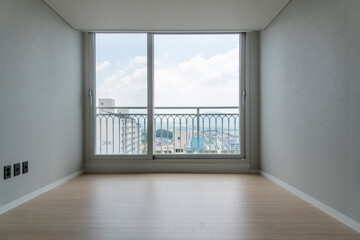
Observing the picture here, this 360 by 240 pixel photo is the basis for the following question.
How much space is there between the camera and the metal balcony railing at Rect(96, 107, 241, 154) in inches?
143

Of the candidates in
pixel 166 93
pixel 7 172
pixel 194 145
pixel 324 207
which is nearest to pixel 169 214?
pixel 324 207

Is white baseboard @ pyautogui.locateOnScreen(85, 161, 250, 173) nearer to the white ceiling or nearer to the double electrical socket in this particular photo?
the double electrical socket

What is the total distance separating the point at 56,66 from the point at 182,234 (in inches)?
96.1

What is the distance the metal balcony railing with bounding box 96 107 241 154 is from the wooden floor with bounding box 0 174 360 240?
3.28ft

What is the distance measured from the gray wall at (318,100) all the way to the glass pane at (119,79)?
1.93 meters

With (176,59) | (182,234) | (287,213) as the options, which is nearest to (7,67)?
(182,234)

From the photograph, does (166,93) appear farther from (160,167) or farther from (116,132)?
(160,167)

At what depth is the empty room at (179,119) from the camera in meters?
1.66

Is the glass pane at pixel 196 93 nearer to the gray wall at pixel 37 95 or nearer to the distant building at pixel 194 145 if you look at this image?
the distant building at pixel 194 145

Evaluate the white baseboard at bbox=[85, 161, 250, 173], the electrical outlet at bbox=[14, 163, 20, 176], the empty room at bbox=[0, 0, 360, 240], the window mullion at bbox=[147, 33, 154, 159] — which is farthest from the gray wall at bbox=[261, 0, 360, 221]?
the electrical outlet at bbox=[14, 163, 20, 176]

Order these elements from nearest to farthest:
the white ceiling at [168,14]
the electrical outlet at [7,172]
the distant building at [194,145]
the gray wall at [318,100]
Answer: the gray wall at [318,100] < the electrical outlet at [7,172] < the white ceiling at [168,14] < the distant building at [194,145]

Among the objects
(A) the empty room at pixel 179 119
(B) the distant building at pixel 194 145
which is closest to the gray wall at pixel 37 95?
(A) the empty room at pixel 179 119

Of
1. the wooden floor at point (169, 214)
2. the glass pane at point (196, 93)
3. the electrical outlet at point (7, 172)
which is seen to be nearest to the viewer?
the wooden floor at point (169, 214)

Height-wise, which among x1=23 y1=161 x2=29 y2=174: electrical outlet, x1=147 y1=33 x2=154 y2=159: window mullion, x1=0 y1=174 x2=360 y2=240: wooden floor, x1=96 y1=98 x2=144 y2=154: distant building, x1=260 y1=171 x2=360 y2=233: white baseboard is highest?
x1=147 y1=33 x2=154 y2=159: window mullion
